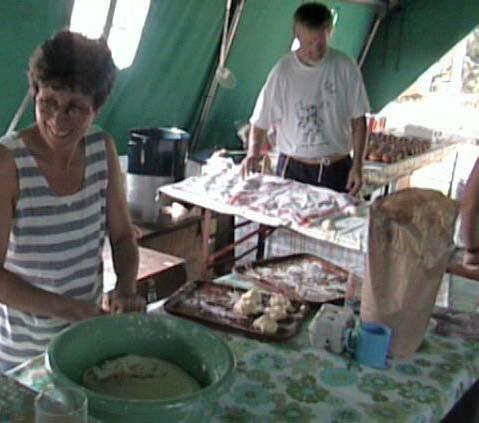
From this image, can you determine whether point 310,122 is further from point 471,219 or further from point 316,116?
point 471,219

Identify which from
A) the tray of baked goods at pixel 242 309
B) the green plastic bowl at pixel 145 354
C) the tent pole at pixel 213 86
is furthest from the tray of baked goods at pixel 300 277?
the tent pole at pixel 213 86

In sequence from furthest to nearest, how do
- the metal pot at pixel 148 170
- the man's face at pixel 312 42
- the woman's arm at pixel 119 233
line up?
the metal pot at pixel 148 170
the man's face at pixel 312 42
the woman's arm at pixel 119 233

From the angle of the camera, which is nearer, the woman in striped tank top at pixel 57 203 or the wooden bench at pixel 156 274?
the woman in striped tank top at pixel 57 203

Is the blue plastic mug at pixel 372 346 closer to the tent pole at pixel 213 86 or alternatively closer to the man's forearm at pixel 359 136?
the man's forearm at pixel 359 136

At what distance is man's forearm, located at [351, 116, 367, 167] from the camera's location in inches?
122

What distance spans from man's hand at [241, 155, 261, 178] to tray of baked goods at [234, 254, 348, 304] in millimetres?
1234

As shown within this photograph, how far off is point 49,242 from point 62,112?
0.27m

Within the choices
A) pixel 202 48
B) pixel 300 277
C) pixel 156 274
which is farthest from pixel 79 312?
pixel 202 48

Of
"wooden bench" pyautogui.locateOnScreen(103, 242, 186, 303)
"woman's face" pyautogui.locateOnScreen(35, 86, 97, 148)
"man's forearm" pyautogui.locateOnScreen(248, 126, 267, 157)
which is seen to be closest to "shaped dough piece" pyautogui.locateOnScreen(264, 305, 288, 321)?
"woman's face" pyautogui.locateOnScreen(35, 86, 97, 148)

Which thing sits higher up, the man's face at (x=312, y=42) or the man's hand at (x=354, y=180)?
the man's face at (x=312, y=42)

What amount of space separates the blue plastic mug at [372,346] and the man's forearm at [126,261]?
0.51 meters

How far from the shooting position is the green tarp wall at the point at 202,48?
2852mm

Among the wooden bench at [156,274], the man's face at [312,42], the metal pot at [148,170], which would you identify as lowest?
the wooden bench at [156,274]

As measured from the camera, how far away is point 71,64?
1.29 meters
